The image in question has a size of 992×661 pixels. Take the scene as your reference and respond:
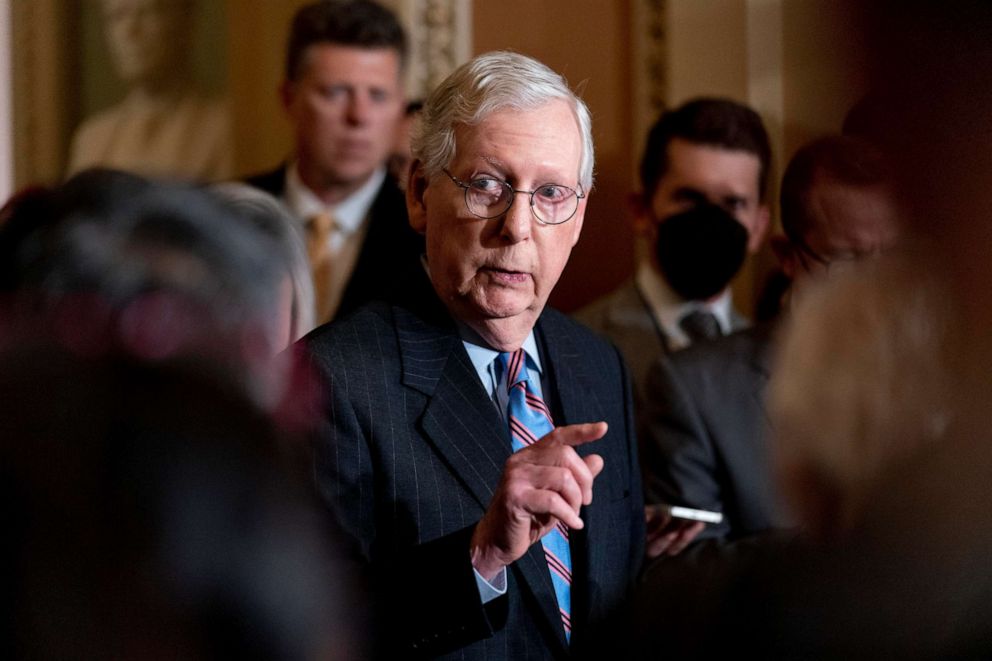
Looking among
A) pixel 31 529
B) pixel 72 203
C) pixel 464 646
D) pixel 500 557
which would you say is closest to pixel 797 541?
pixel 31 529

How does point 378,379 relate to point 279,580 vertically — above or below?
below

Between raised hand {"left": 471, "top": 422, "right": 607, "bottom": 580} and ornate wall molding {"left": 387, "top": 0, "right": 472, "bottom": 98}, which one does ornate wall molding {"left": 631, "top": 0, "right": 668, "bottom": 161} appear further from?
raised hand {"left": 471, "top": 422, "right": 607, "bottom": 580}

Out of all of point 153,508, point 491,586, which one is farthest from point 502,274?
point 153,508

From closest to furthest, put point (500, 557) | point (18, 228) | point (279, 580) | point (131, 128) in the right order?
point (279, 580)
point (18, 228)
point (500, 557)
point (131, 128)

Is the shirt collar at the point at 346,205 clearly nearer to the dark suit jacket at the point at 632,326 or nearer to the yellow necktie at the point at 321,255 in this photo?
the yellow necktie at the point at 321,255

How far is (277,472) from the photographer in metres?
0.69

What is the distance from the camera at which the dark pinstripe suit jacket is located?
1815mm

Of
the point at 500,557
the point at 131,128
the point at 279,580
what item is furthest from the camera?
the point at 131,128

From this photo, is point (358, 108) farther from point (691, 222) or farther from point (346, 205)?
point (691, 222)

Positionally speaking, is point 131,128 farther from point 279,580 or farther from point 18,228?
point 279,580

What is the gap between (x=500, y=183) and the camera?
6.74ft

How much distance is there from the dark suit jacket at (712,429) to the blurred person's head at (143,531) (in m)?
2.10

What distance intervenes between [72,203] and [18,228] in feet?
0.15

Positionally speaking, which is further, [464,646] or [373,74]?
[373,74]
